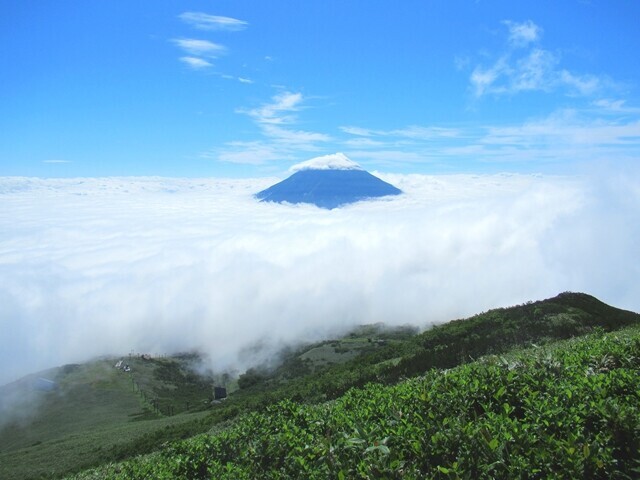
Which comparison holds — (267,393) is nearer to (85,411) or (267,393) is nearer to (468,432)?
(468,432)

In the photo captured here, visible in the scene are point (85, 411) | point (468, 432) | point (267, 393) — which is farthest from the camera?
point (85, 411)

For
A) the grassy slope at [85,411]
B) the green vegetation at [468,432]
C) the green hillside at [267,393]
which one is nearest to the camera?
the green vegetation at [468,432]

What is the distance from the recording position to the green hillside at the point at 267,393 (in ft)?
48.1

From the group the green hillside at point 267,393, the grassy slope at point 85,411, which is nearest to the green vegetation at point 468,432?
the green hillside at point 267,393

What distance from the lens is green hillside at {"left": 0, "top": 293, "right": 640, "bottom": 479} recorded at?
48.1 ft

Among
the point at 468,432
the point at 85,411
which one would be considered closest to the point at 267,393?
the point at 468,432

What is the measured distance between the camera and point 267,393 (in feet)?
261

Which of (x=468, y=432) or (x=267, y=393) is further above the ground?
(x=468, y=432)

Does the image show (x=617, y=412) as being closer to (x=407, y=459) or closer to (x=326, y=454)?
(x=407, y=459)

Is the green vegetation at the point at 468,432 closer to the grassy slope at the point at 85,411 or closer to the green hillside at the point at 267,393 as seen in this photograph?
the green hillside at the point at 267,393

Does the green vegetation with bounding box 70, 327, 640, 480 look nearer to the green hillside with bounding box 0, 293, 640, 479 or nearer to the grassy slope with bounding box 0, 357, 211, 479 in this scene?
the green hillside with bounding box 0, 293, 640, 479

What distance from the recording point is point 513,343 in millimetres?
37375

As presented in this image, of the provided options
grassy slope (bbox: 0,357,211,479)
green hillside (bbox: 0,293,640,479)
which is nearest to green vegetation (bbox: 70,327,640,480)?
green hillside (bbox: 0,293,640,479)

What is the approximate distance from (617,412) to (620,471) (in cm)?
126
